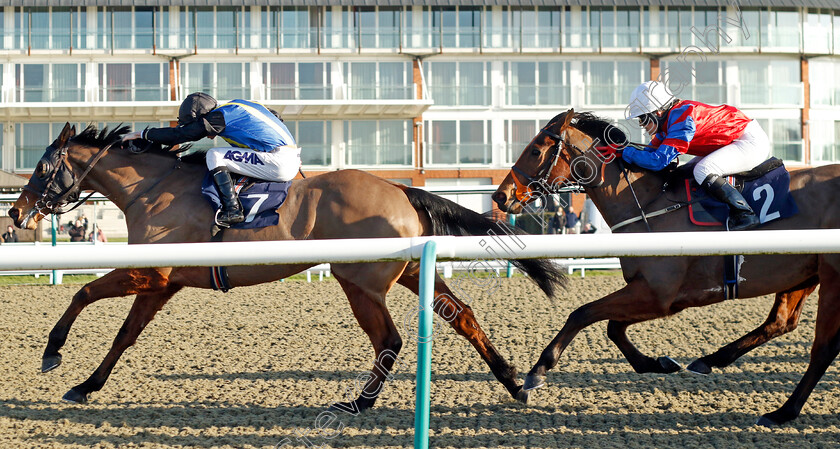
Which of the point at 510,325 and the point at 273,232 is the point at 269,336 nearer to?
the point at 510,325

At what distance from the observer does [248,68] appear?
A: 28.8 m

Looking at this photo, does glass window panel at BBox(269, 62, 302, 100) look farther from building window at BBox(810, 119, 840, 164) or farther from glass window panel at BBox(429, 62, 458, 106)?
building window at BBox(810, 119, 840, 164)

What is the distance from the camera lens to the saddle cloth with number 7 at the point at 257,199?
4590 millimetres

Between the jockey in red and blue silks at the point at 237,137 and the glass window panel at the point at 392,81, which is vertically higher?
the glass window panel at the point at 392,81

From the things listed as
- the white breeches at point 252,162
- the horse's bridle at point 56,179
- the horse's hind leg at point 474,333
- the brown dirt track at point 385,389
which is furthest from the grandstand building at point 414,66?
the horse's hind leg at point 474,333

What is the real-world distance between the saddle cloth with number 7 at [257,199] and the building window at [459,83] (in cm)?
2455

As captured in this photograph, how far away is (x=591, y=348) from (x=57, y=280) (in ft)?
28.1

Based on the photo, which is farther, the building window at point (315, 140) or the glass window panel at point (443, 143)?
the glass window panel at point (443, 143)

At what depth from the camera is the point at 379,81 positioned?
1138 inches

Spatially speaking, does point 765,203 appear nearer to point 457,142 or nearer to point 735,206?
point 735,206

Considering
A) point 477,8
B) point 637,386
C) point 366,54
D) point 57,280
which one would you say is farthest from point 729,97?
point 637,386

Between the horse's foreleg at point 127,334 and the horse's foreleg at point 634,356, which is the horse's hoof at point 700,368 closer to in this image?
the horse's foreleg at point 634,356

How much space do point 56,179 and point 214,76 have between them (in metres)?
24.7

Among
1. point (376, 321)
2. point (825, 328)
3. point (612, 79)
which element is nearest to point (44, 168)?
point (376, 321)
